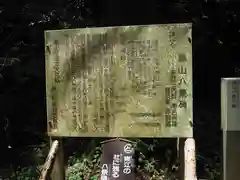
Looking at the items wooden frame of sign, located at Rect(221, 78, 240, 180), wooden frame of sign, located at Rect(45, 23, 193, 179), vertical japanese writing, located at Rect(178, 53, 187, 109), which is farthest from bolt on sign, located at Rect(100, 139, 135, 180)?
wooden frame of sign, located at Rect(221, 78, 240, 180)

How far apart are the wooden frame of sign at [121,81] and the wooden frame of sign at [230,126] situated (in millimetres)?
397

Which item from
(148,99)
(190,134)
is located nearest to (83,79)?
(148,99)

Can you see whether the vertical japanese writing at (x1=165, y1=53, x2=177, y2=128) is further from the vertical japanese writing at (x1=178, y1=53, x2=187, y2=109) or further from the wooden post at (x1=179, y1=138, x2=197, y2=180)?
the wooden post at (x1=179, y1=138, x2=197, y2=180)

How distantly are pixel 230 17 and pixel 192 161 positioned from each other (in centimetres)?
260

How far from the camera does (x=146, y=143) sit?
4543mm

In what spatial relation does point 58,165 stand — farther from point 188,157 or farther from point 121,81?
point 188,157

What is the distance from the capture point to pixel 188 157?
2738 millimetres

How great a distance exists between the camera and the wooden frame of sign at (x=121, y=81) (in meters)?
2.86

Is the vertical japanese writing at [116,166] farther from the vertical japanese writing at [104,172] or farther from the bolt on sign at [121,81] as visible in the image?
the bolt on sign at [121,81]

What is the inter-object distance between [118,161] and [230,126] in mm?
1005

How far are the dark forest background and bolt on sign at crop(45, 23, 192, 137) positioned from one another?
165 centimetres

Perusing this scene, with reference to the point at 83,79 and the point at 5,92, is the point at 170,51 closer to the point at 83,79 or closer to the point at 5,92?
the point at 83,79

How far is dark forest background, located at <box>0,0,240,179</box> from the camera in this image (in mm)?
4621

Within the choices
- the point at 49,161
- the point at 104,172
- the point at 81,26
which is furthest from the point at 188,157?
the point at 81,26
